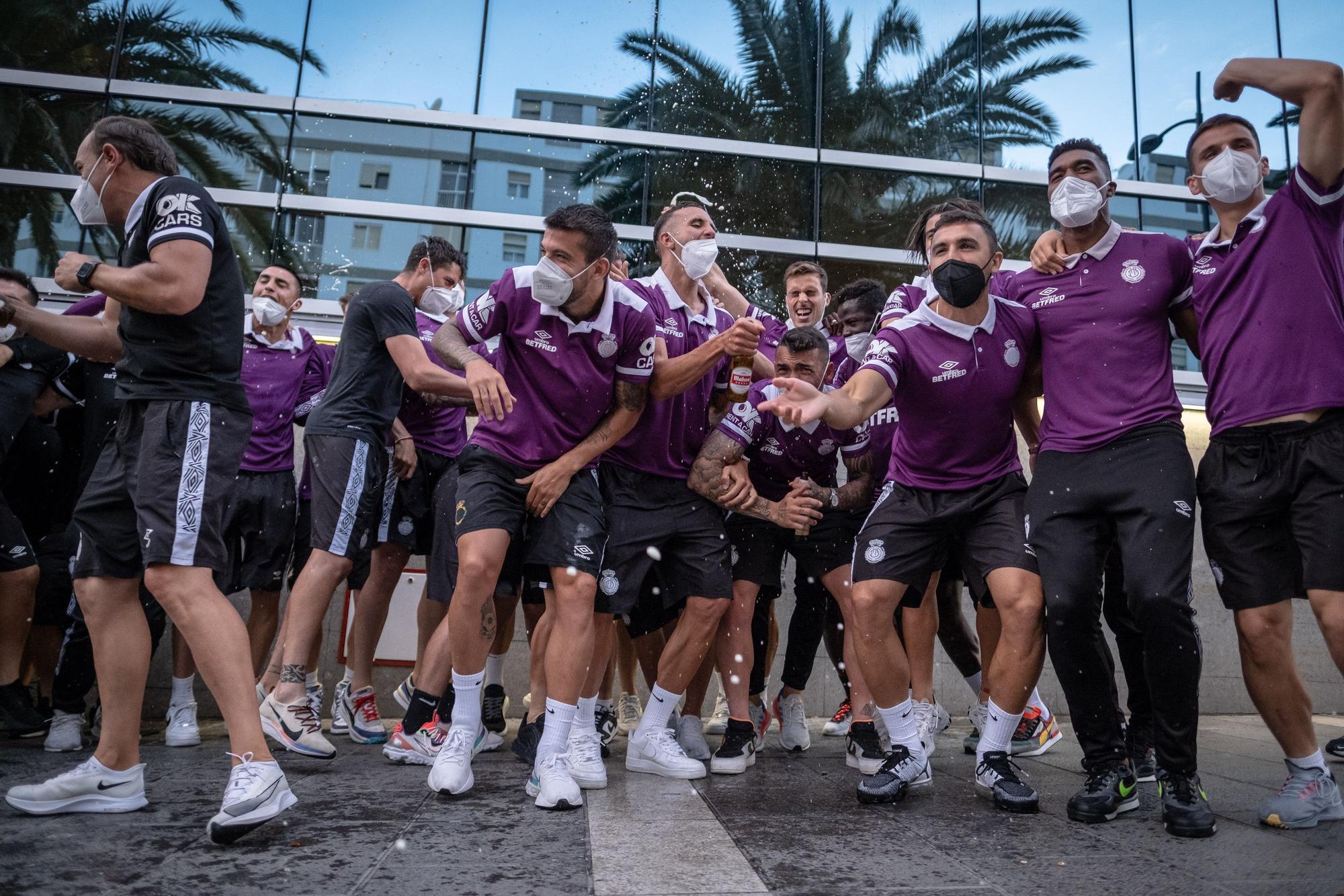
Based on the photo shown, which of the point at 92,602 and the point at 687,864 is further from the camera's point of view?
the point at 92,602

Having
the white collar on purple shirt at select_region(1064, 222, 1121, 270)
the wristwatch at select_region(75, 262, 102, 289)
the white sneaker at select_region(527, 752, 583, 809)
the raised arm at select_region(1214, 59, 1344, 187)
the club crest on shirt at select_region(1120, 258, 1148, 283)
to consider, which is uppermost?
the raised arm at select_region(1214, 59, 1344, 187)

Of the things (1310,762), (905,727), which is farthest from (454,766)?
(1310,762)

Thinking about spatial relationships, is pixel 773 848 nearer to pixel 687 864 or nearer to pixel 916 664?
pixel 687 864

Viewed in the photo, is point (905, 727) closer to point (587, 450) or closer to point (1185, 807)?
point (1185, 807)

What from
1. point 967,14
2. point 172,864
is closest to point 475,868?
point 172,864

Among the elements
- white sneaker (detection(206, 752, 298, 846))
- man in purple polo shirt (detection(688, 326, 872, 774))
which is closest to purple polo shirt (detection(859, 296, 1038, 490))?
man in purple polo shirt (detection(688, 326, 872, 774))

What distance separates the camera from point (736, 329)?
11.6 ft

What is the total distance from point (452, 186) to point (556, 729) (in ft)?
20.5

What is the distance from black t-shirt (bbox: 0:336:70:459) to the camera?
14.8 ft

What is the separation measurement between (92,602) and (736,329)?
237 cm

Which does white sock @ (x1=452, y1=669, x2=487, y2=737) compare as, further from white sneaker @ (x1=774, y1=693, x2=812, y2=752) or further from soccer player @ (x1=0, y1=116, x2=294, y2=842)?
white sneaker @ (x1=774, y1=693, x2=812, y2=752)

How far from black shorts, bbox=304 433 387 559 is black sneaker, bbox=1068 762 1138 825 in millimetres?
3210

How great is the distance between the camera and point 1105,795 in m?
3.01

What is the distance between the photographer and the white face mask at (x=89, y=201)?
3127 millimetres
